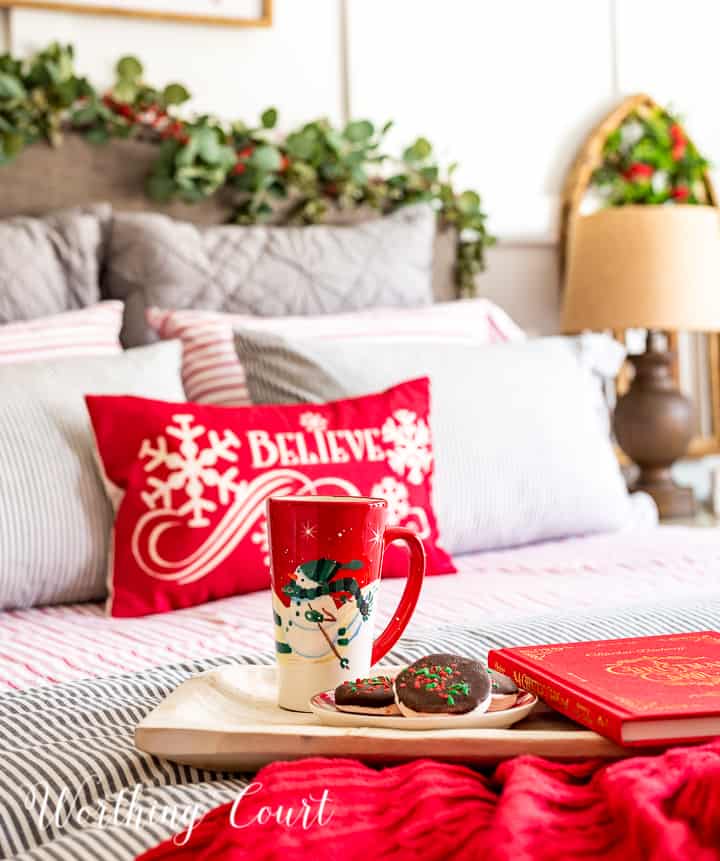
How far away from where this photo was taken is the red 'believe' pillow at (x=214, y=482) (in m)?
1.30

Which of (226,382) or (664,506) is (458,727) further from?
(664,506)

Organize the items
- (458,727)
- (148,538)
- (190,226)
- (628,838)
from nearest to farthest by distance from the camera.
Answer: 1. (628,838)
2. (458,727)
3. (148,538)
4. (190,226)

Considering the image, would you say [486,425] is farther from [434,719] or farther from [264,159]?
[434,719]

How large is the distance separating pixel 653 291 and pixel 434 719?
5.59 ft

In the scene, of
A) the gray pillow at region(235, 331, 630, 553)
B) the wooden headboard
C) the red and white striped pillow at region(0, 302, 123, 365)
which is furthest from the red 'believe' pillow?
the wooden headboard

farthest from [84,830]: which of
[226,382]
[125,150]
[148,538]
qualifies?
[125,150]

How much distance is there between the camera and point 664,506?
2.25m

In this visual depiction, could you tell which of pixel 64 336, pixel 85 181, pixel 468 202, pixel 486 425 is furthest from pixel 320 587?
pixel 468 202

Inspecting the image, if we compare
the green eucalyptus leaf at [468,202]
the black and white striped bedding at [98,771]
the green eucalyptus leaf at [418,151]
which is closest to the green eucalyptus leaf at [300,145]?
the green eucalyptus leaf at [418,151]

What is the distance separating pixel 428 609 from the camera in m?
1.20

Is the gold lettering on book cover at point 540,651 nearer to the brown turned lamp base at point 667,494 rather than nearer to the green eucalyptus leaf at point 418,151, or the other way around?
the brown turned lamp base at point 667,494

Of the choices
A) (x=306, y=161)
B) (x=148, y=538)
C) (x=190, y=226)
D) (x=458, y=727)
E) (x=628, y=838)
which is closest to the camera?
(x=628, y=838)

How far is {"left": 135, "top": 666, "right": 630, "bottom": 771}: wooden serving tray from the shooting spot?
1.94 ft

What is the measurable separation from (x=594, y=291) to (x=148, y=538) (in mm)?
1226
